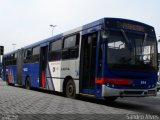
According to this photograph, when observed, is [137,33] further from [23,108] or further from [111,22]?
[23,108]

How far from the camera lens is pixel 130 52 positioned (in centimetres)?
1435

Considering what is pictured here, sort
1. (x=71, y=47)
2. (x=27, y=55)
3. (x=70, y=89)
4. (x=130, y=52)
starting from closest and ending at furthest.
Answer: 1. (x=130, y=52)
2. (x=70, y=89)
3. (x=71, y=47)
4. (x=27, y=55)

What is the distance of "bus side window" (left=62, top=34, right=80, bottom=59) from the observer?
16625 mm

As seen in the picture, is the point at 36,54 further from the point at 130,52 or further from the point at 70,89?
the point at 130,52

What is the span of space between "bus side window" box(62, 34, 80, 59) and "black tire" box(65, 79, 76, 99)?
1181mm

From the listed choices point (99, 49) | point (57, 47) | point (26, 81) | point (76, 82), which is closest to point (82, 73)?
point (76, 82)

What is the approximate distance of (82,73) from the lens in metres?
15.8

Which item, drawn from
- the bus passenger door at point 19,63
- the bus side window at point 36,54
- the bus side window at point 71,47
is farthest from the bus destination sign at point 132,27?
the bus passenger door at point 19,63

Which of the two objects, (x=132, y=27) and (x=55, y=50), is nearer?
(x=132, y=27)

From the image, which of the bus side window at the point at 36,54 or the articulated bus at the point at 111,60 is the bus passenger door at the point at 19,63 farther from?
the articulated bus at the point at 111,60

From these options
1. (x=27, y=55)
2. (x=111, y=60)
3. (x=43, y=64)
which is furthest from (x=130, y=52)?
(x=27, y=55)

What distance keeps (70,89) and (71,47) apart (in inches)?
75.6

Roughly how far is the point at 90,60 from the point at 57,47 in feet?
15.1

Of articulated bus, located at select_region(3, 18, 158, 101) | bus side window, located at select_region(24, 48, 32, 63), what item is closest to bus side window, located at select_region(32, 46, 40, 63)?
bus side window, located at select_region(24, 48, 32, 63)
